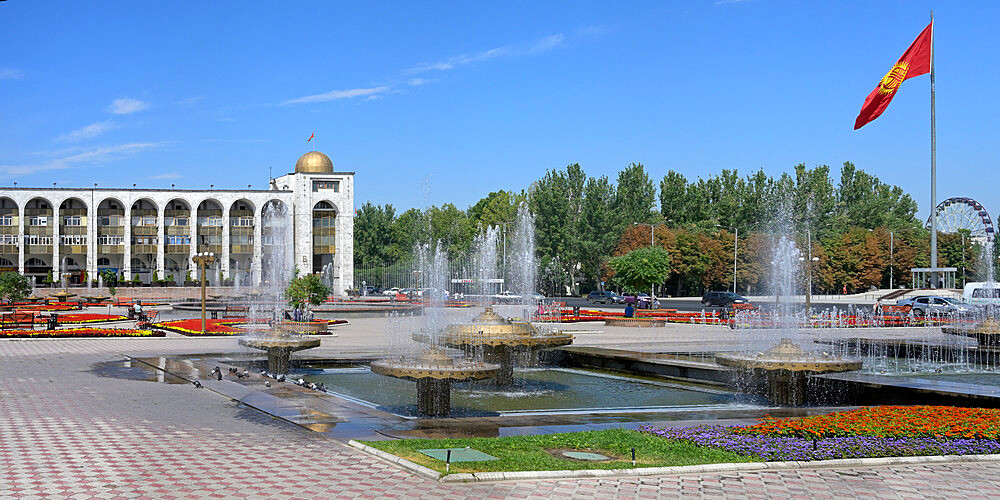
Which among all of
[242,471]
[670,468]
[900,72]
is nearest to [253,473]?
[242,471]

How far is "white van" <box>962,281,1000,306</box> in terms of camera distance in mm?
37781

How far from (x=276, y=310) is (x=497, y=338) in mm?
15136

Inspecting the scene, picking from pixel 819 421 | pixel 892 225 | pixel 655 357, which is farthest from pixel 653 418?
pixel 892 225

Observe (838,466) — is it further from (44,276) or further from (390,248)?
(390,248)

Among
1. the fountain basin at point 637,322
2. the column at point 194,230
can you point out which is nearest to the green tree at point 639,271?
the fountain basin at point 637,322

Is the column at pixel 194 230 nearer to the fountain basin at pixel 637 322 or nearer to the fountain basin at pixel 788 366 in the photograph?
the fountain basin at pixel 637 322

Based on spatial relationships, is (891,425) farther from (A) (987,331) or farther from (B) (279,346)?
(A) (987,331)

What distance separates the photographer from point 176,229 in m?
68.8

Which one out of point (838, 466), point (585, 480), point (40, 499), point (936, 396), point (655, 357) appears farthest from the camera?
point (655, 357)

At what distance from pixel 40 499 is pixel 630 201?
67.0 m

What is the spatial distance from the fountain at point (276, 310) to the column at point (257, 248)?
496mm

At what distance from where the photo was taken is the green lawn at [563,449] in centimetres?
759

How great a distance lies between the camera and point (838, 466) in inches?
309

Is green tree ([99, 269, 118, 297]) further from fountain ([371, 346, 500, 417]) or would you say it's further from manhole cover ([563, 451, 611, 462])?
manhole cover ([563, 451, 611, 462])
